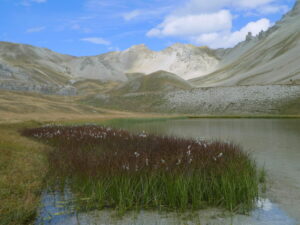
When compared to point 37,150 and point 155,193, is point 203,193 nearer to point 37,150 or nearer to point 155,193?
point 155,193

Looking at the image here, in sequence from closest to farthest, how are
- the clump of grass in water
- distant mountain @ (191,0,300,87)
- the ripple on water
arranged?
the ripple on water, the clump of grass in water, distant mountain @ (191,0,300,87)

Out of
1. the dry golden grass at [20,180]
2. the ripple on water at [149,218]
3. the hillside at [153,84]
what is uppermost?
the hillside at [153,84]

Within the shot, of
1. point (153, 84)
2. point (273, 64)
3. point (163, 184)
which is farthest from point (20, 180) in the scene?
point (273, 64)

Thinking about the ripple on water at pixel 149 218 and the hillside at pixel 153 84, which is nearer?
the ripple on water at pixel 149 218

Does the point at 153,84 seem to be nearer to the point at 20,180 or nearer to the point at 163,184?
the point at 20,180

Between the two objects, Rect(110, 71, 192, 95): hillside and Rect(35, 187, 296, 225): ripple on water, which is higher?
Rect(110, 71, 192, 95): hillside

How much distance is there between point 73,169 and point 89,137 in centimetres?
833

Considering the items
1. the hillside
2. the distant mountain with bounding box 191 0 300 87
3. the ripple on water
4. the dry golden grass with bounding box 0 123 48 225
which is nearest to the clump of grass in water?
the ripple on water

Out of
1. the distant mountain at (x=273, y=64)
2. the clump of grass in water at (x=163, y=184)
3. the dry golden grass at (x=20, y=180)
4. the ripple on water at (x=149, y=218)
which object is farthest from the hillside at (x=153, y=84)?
the ripple on water at (x=149, y=218)

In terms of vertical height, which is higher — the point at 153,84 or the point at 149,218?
the point at 153,84

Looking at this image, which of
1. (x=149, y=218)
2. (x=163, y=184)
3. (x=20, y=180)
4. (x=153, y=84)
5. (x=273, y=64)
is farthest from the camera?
(x=273, y=64)

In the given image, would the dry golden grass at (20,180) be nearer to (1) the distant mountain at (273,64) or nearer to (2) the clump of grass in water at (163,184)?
(2) the clump of grass in water at (163,184)

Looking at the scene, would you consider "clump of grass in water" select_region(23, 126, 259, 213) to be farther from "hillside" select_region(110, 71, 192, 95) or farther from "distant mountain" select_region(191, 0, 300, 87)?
"hillside" select_region(110, 71, 192, 95)

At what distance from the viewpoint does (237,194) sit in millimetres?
9570
